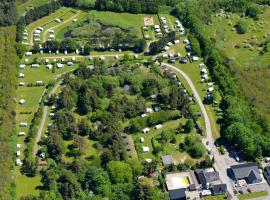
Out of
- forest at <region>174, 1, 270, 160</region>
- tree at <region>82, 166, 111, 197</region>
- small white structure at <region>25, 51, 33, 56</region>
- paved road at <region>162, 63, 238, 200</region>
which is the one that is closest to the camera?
tree at <region>82, 166, 111, 197</region>

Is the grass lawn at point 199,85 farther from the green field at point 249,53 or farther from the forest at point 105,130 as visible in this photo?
the green field at point 249,53

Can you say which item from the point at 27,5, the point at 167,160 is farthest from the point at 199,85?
the point at 27,5

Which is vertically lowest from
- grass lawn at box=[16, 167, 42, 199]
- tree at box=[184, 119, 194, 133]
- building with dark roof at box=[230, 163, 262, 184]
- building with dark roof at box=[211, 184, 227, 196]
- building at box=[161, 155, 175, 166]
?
grass lawn at box=[16, 167, 42, 199]

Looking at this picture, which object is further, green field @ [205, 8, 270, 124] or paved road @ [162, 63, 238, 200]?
green field @ [205, 8, 270, 124]

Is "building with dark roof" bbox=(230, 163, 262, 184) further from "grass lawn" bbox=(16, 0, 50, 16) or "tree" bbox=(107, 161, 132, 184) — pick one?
"grass lawn" bbox=(16, 0, 50, 16)

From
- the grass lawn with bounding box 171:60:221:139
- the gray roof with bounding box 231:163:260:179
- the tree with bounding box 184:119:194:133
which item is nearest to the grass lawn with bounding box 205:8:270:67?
the grass lawn with bounding box 171:60:221:139

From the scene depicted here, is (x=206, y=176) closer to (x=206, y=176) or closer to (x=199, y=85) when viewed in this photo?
(x=206, y=176)
